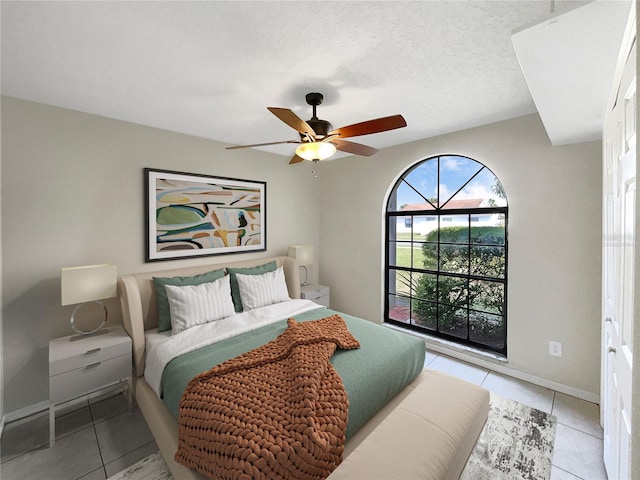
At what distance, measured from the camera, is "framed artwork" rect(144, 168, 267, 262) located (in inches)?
108

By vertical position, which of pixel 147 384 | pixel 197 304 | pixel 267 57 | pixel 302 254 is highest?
pixel 267 57

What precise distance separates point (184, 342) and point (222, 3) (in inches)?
85.7

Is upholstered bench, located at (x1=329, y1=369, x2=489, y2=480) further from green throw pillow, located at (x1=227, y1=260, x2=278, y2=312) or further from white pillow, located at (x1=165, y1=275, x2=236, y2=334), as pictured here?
green throw pillow, located at (x1=227, y1=260, x2=278, y2=312)

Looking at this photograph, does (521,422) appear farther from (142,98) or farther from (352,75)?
(142,98)

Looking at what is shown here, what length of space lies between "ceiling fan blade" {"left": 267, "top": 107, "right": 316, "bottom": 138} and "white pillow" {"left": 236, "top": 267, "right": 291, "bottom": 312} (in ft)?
5.66

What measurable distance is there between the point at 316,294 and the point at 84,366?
8.05ft

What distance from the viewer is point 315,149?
77.8 inches

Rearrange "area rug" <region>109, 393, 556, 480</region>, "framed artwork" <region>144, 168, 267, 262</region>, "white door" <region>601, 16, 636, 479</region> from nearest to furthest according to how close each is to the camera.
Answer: "white door" <region>601, 16, 636, 479</region> < "area rug" <region>109, 393, 556, 480</region> < "framed artwork" <region>144, 168, 267, 262</region>

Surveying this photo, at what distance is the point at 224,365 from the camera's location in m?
1.69

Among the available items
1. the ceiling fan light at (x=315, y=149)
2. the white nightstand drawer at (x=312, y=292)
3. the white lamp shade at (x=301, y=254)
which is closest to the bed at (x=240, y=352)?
the white nightstand drawer at (x=312, y=292)

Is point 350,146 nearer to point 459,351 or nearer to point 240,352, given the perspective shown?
point 240,352

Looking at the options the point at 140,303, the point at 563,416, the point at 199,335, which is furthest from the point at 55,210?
the point at 563,416

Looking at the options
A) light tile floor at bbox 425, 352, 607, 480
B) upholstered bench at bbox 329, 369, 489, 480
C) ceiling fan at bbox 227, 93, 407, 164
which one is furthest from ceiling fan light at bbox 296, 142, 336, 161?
light tile floor at bbox 425, 352, 607, 480

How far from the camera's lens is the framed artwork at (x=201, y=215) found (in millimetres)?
2748
